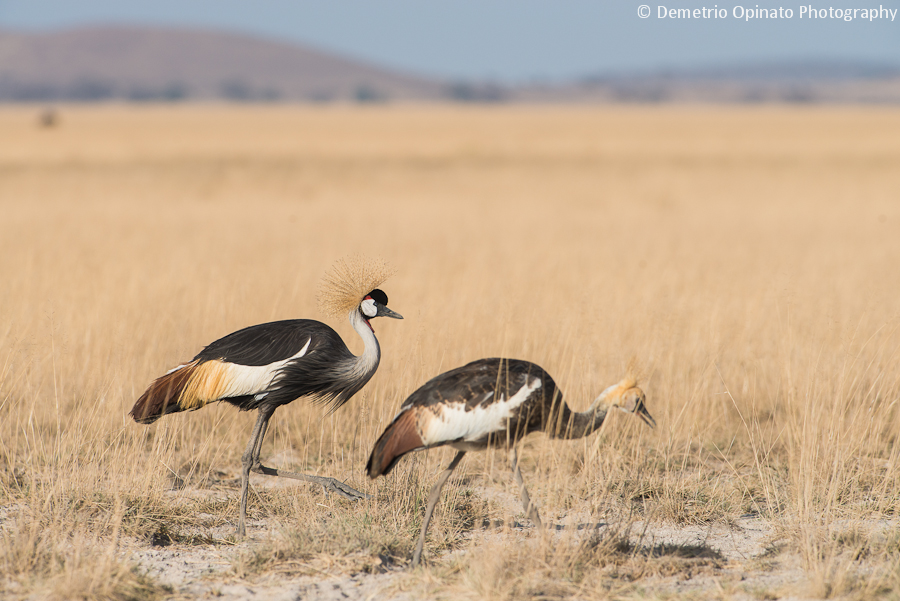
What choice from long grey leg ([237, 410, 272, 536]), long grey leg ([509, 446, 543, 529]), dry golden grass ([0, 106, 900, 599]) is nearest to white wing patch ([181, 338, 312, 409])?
long grey leg ([237, 410, 272, 536])

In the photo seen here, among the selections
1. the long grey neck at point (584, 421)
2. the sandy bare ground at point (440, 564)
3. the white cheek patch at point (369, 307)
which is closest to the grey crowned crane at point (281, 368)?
the white cheek patch at point (369, 307)

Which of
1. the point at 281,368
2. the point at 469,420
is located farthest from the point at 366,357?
the point at 469,420

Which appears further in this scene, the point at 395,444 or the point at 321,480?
the point at 321,480

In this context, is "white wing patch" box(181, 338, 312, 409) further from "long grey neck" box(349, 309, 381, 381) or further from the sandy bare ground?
the sandy bare ground

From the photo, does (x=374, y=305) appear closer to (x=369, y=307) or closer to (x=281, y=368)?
(x=369, y=307)

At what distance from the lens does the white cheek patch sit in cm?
473

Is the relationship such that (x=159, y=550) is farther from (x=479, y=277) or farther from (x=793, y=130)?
(x=793, y=130)

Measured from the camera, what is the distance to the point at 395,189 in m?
21.1

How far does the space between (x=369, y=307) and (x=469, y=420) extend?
1135mm

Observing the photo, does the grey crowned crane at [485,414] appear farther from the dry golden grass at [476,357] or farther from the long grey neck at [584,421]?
the dry golden grass at [476,357]

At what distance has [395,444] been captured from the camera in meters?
3.96

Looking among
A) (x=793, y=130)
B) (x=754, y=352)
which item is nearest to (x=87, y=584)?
(x=754, y=352)

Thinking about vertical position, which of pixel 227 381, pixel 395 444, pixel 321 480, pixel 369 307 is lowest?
pixel 321 480

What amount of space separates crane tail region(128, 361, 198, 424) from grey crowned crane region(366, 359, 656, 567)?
135 centimetres
